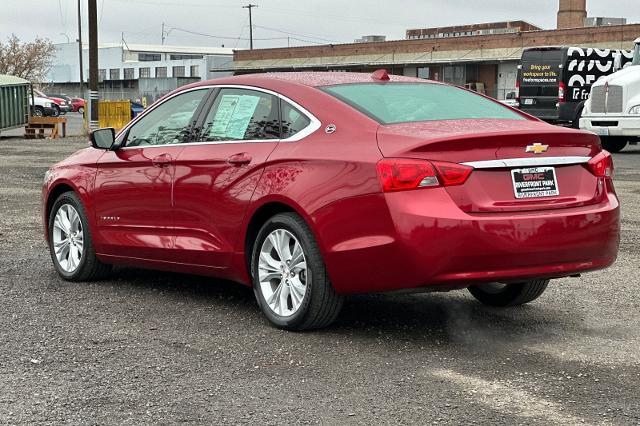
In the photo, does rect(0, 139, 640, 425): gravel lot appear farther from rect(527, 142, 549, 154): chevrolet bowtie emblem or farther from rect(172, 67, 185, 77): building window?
rect(172, 67, 185, 77): building window

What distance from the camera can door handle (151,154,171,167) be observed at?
6.91 metres

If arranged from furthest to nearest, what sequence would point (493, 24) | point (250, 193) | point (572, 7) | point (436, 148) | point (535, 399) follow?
point (493, 24)
point (572, 7)
point (250, 193)
point (436, 148)
point (535, 399)

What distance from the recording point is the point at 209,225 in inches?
258

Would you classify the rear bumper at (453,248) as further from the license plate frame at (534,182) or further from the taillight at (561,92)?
the taillight at (561,92)

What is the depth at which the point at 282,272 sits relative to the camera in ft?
20.0

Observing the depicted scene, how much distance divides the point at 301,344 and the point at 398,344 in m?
0.54

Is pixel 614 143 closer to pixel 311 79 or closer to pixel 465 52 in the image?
pixel 311 79

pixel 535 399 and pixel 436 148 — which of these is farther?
pixel 436 148

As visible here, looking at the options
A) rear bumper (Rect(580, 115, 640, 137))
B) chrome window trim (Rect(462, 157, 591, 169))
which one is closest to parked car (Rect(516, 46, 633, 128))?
rear bumper (Rect(580, 115, 640, 137))

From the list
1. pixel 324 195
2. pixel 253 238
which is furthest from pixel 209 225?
pixel 324 195

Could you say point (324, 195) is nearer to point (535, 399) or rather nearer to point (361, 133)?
point (361, 133)

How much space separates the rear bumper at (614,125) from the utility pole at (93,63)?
1687 cm

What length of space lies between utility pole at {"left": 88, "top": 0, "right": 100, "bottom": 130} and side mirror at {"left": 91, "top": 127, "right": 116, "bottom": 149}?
2717 centimetres

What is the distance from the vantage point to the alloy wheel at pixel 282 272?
5984 millimetres
